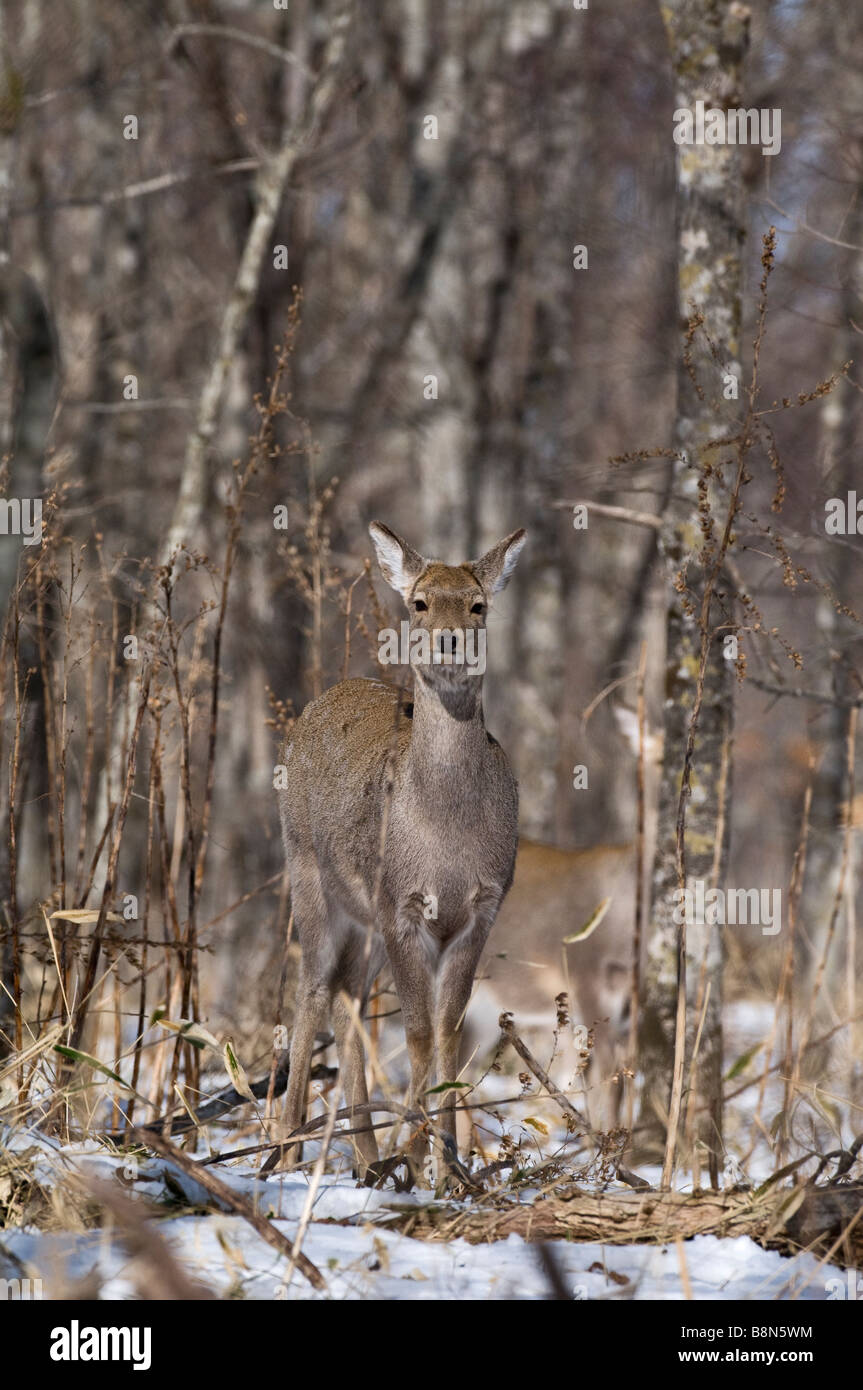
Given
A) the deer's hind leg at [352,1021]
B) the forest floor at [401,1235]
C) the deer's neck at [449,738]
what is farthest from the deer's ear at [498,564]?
the forest floor at [401,1235]

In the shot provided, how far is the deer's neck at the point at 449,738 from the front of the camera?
4.60m

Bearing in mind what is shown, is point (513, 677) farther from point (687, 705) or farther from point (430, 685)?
point (430, 685)

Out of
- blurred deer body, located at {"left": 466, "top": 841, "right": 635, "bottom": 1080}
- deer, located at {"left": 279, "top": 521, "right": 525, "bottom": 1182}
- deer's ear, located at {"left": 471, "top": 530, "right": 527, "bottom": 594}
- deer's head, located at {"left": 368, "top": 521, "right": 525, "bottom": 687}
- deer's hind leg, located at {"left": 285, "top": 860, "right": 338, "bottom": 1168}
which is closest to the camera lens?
deer's head, located at {"left": 368, "top": 521, "right": 525, "bottom": 687}

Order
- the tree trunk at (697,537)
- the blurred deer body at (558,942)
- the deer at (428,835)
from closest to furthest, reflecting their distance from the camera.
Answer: the deer at (428,835), the tree trunk at (697,537), the blurred deer body at (558,942)

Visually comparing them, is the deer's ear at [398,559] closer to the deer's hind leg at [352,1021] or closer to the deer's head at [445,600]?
the deer's head at [445,600]

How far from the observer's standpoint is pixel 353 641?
6.68m

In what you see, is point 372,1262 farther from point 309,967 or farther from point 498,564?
point 498,564

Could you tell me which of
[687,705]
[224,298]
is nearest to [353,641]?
[687,705]

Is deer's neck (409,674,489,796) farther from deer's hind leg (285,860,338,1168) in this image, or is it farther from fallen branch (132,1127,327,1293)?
fallen branch (132,1127,327,1293)

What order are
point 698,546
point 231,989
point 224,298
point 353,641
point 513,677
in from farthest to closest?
1. point 224,298
2. point 513,677
3. point 231,989
4. point 353,641
5. point 698,546

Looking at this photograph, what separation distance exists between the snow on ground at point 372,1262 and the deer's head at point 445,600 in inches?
63.4

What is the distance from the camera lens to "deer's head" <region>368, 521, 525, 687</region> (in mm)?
4402

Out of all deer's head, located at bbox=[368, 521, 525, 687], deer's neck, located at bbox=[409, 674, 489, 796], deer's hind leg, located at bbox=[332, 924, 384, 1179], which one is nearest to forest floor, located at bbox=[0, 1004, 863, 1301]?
deer's hind leg, located at bbox=[332, 924, 384, 1179]

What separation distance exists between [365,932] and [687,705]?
1520 mm
